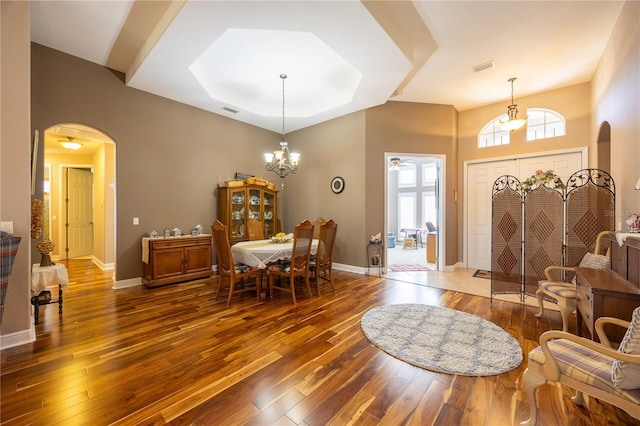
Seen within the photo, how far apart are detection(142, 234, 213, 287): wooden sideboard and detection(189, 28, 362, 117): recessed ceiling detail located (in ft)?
8.74

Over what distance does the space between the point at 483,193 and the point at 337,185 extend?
307cm

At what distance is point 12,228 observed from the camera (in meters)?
2.33

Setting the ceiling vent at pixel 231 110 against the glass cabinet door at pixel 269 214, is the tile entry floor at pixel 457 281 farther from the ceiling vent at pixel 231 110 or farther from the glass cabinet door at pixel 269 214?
the ceiling vent at pixel 231 110

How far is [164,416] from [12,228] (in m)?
2.28

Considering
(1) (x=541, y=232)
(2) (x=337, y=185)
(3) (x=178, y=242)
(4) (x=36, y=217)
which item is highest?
(2) (x=337, y=185)

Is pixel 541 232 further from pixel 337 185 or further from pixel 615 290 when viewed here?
pixel 337 185

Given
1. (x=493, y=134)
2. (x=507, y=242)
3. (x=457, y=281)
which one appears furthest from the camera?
(x=493, y=134)

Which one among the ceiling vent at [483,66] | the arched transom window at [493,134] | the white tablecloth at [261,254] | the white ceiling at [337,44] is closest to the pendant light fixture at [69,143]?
the white ceiling at [337,44]

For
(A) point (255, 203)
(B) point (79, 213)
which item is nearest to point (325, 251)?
(A) point (255, 203)

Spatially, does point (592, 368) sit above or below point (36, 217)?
below

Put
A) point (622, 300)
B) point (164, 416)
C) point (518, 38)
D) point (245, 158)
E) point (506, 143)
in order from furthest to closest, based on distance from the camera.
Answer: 1. point (245, 158)
2. point (506, 143)
3. point (518, 38)
4. point (622, 300)
5. point (164, 416)

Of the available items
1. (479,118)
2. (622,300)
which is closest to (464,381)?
(622,300)

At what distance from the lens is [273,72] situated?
423 centimetres

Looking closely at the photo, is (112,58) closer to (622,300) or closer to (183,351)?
(183,351)
